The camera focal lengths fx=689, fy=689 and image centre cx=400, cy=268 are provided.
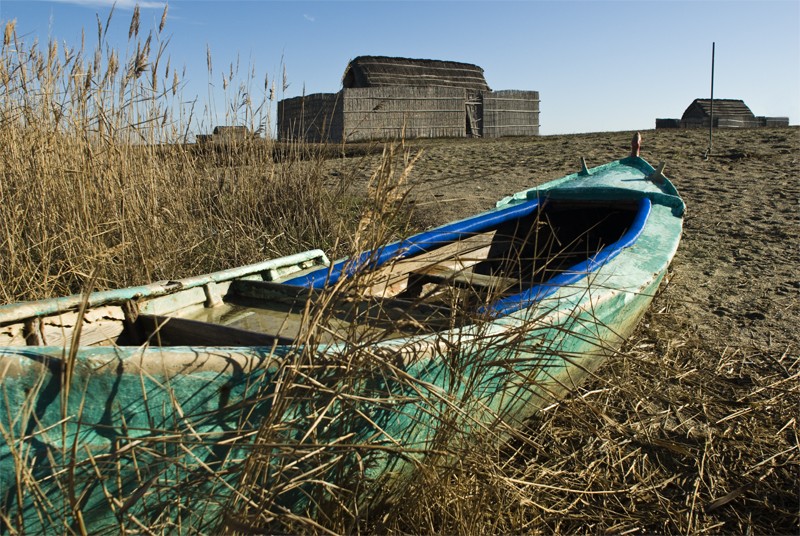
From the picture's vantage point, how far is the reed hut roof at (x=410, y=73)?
21.4 m

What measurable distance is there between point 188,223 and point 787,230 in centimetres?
472

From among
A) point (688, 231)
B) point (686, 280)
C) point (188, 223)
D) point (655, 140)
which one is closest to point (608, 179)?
point (686, 280)

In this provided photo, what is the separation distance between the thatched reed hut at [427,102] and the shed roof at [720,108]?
20.0 feet

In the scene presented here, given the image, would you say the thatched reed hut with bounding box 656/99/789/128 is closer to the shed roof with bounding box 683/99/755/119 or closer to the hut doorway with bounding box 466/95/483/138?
the shed roof with bounding box 683/99/755/119

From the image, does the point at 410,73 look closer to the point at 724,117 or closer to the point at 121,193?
the point at 724,117

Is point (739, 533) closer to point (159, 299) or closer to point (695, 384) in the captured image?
point (695, 384)

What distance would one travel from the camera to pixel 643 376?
10.9 feet

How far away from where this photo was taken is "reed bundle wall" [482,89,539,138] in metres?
21.7

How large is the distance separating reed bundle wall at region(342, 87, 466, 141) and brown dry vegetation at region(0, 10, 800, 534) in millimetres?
11988

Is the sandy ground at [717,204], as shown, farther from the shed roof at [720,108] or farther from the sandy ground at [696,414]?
the shed roof at [720,108]

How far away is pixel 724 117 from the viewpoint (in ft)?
74.0

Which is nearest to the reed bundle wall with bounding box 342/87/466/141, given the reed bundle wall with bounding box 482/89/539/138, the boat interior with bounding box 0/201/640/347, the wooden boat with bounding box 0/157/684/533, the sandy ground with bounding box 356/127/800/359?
the reed bundle wall with bounding box 482/89/539/138

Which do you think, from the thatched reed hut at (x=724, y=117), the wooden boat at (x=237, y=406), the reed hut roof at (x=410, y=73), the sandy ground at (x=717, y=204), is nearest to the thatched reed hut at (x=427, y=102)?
the reed hut roof at (x=410, y=73)

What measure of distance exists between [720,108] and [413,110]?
11.8 meters
